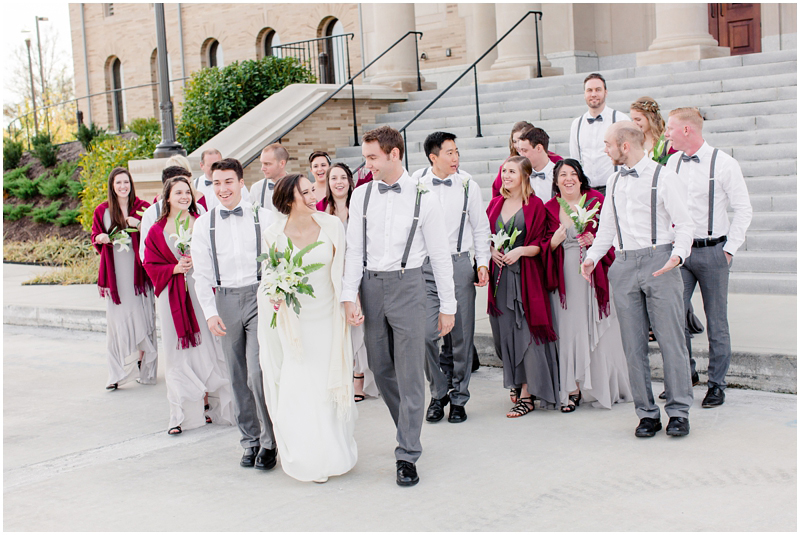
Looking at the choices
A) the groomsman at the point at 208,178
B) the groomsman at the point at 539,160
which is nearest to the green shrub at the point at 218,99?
the groomsman at the point at 208,178

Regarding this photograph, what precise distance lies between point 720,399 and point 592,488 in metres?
1.91

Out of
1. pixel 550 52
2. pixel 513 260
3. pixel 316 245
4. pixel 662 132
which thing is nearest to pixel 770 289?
pixel 662 132

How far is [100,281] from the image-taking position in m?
8.12

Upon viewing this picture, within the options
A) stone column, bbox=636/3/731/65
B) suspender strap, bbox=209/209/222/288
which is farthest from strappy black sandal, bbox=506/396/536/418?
stone column, bbox=636/3/731/65

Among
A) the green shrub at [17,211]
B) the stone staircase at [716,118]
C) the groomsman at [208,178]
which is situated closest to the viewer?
the groomsman at [208,178]

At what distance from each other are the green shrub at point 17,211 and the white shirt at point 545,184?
63.8 feet

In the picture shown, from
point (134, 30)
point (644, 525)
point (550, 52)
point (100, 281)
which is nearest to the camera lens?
point (644, 525)

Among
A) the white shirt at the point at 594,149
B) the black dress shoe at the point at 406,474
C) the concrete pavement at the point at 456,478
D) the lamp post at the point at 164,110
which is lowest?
the concrete pavement at the point at 456,478

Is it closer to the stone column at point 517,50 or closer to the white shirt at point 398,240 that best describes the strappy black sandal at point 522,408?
the white shirt at point 398,240

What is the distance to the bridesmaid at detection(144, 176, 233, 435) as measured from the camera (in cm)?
652

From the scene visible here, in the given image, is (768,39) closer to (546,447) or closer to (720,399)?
(720,399)

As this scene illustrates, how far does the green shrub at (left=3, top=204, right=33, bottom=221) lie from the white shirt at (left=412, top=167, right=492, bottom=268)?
19366mm

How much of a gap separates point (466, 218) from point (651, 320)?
61.2 inches

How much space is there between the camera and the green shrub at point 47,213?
70.8ft
